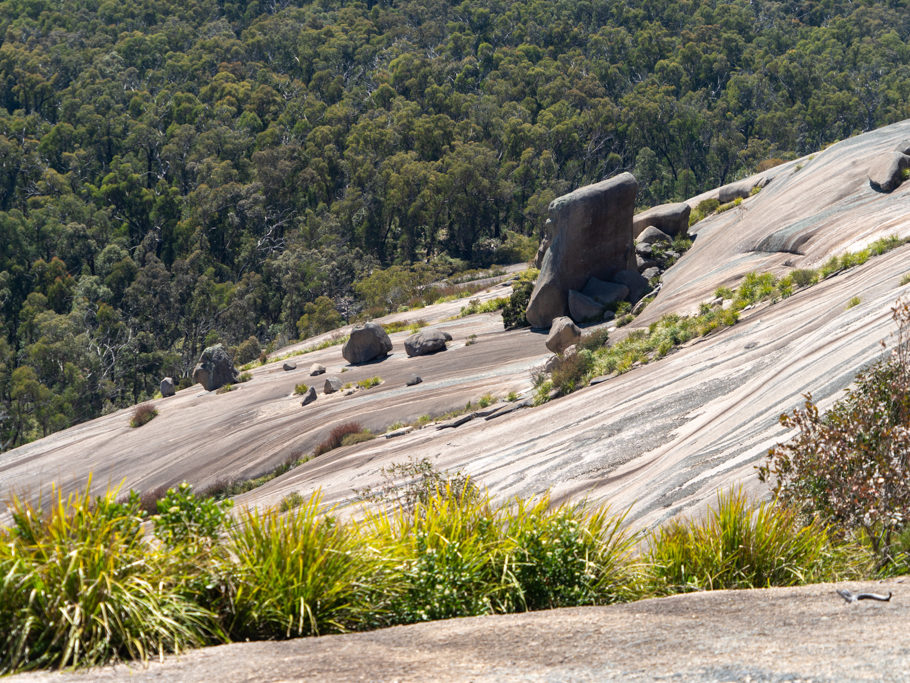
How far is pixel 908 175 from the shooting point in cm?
2303

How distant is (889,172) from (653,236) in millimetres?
9179

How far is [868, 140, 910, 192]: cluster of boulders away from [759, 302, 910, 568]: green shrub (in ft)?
55.3

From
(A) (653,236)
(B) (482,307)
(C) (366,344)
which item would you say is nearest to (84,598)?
(C) (366,344)

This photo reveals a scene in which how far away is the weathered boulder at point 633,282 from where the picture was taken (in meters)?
27.5

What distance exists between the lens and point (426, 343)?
1116 inches

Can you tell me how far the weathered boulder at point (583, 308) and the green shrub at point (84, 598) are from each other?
21933 mm

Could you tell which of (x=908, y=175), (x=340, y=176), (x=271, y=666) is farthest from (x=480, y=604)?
(x=340, y=176)

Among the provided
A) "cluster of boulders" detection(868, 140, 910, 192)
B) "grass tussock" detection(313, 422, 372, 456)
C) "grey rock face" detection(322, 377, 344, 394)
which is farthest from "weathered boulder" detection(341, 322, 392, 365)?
"cluster of boulders" detection(868, 140, 910, 192)

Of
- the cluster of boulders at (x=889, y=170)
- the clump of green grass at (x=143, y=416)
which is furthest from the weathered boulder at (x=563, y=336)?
Answer: the clump of green grass at (x=143, y=416)

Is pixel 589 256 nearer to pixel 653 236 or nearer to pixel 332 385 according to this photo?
pixel 653 236

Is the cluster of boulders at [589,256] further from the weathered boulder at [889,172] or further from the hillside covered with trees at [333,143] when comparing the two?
the hillside covered with trees at [333,143]

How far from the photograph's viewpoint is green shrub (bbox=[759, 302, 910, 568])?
23.6 feet

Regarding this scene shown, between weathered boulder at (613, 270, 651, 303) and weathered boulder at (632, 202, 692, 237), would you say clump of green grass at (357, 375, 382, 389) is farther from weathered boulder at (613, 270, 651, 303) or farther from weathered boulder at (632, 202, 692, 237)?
weathered boulder at (632, 202, 692, 237)

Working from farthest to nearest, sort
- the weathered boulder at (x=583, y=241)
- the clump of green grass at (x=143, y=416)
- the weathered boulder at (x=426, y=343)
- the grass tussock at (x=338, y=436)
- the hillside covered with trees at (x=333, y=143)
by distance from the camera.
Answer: the hillside covered with trees at (x=333, y=143)
the clump of green grass at (x=143, y=416)
the weathered boulder at (x=426, y=343)
the weathered boulder at (x=583, y=241)
the grass tussock at (x=338, y=436)
